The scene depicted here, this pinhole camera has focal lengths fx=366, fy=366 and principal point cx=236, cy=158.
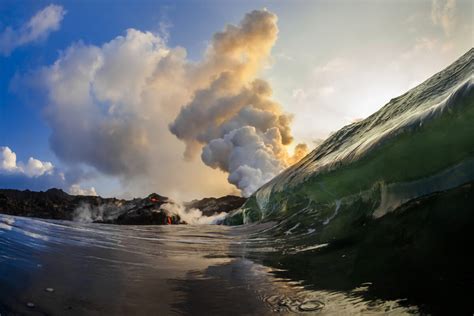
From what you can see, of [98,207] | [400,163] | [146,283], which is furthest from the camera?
[98,207]

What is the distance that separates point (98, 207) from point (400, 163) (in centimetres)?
5770

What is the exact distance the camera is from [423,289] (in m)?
2.69

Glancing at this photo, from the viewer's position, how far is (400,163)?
457 centimetres

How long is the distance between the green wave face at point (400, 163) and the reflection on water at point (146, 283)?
1.52m

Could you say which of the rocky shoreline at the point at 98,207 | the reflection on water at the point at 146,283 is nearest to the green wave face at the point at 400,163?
the reflection on water at the point at 146,283

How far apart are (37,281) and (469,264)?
3486 mm

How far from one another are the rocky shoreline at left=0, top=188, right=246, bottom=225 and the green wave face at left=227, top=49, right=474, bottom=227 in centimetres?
3346

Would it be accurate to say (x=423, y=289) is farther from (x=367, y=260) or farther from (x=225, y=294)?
(x=225, y=294)

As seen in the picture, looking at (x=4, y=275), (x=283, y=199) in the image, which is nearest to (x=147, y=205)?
(x=283, y=199)

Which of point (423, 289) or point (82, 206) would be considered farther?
point (82, 206)

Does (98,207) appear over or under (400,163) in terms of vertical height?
under

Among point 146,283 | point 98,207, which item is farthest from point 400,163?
point 98,207

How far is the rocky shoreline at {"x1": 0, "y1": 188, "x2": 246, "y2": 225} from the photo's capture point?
132 feet

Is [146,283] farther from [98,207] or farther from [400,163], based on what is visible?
[98,207]
